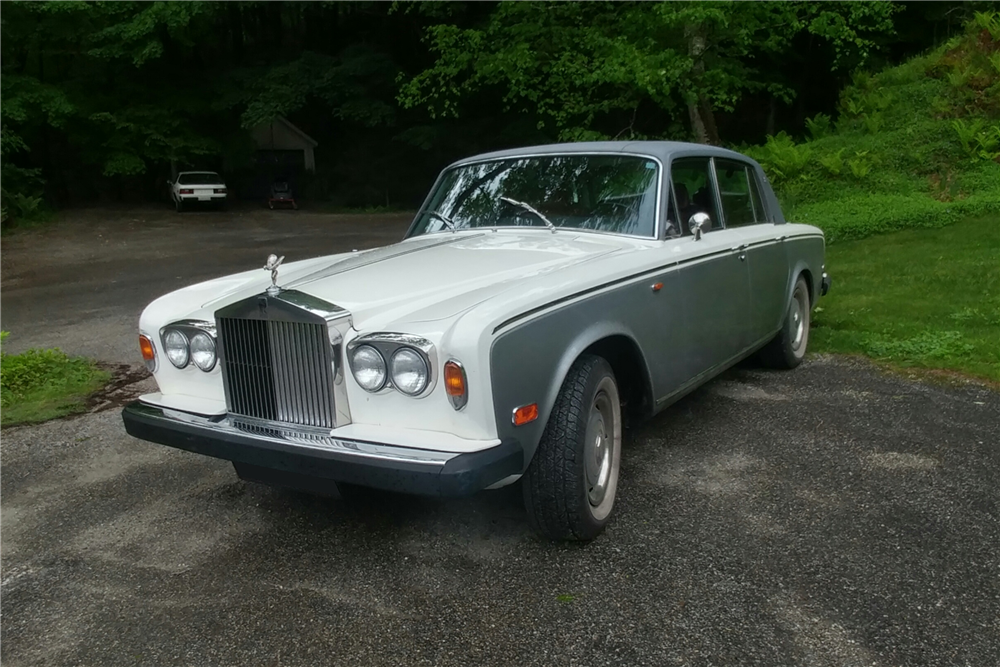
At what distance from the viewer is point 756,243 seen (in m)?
4.98

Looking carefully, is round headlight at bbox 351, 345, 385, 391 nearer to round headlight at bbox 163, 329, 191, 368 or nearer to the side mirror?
round headlight at bbox 163, 329, 191, 368

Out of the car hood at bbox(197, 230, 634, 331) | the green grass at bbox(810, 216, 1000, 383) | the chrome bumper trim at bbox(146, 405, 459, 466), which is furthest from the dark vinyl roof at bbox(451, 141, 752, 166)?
the green grass at bbox(810, 216, 1000, 383)

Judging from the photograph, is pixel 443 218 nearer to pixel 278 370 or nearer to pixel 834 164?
pixel 278 370

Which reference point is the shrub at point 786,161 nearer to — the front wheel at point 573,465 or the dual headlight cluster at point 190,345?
the front wheel at point 573,465

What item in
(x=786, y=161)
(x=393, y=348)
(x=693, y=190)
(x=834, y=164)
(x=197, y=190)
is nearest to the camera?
(x=393, y=348)

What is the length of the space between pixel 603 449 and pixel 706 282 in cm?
126

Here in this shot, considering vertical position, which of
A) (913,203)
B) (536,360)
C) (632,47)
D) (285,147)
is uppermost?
(632,47)

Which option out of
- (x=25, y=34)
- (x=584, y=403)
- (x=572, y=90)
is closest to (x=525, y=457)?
(x=584, y=403)

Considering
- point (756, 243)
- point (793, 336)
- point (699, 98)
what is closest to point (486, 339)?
point (756, 243)

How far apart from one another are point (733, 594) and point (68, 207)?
3005 centimetres

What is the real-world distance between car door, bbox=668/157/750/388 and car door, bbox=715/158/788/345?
4.7 inches

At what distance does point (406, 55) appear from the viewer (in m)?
32.0

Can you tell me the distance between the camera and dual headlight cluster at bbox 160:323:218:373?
3.39 m

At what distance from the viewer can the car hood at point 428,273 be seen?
10.0ft
